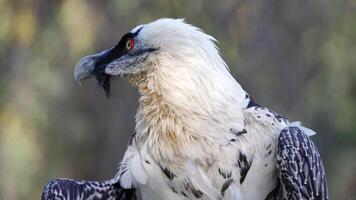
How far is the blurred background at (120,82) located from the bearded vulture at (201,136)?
23.7 feet

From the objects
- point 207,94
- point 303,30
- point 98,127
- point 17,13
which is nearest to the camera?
point 207,94

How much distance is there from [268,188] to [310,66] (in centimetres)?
882

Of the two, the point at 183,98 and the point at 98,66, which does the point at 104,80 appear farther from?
the point at 183,98

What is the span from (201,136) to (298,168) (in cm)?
59

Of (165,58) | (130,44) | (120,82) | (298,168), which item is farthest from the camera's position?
(120,82)

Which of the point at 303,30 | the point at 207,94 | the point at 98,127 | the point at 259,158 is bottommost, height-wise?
the point at 98,127

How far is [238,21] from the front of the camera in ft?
48.7

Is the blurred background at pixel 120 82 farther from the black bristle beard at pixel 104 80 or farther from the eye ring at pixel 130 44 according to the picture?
the eye ring at pixel 130 44

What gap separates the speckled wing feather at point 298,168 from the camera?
6.39 m

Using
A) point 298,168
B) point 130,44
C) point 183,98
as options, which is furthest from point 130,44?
point 298,168

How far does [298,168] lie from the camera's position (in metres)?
6.42

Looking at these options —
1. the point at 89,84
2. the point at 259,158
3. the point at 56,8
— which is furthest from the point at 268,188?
the point at 89,84

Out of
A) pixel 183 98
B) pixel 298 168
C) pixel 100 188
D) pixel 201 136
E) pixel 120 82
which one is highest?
pixel 183 98

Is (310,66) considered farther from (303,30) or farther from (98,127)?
(98,127)
